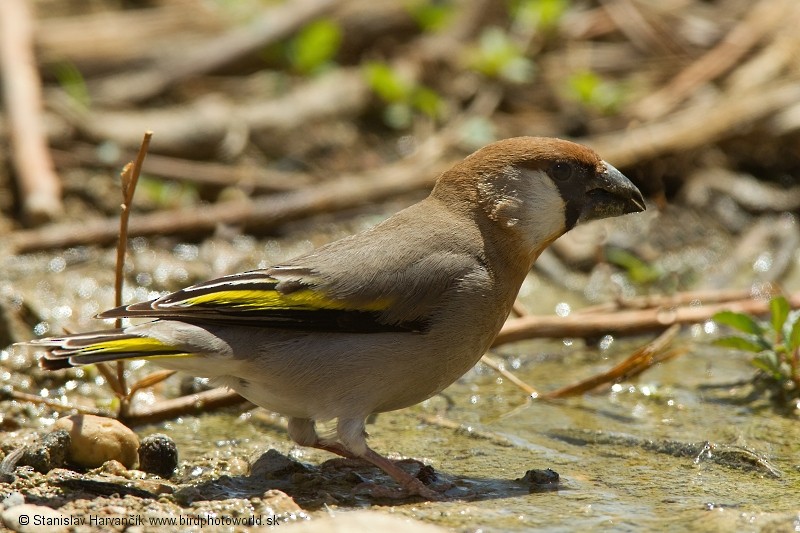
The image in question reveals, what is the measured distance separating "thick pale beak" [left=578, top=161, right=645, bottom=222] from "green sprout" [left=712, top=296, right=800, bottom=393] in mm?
773

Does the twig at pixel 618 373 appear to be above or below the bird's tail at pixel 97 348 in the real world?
below

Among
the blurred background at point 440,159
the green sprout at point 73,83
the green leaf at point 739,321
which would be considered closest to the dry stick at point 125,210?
the blurred background at point 440,159

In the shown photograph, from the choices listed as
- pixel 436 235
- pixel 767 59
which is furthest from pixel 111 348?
pixel 767 59

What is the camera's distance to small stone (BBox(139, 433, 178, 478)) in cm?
452

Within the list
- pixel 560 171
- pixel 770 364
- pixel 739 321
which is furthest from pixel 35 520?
pixel 770 364

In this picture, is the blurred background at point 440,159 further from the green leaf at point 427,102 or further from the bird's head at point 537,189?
the bird's head at point 537,189

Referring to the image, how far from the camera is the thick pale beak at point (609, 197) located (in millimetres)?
5148

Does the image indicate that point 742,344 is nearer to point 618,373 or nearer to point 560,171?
point 618,373

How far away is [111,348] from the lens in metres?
4.20

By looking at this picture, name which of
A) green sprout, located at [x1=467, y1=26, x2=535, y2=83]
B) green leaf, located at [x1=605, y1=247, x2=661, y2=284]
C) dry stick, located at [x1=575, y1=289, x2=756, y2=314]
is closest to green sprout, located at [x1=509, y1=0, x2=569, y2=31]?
green sprout, located at [x1=467, y1=26, x2=535, y2=83]

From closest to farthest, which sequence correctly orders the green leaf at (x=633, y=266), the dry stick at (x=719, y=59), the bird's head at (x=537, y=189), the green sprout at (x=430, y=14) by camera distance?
1. the bird's head at (x=537, y=189)
2. the green leaf at (x=633, y=266)
3. the dry stick at (x=719, y=59)
4. the green sprout at (x=430, y=14)

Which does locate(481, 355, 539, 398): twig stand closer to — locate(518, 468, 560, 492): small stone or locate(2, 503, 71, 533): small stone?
locate(518, 468, 560, 492): small stone

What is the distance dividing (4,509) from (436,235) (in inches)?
83.9

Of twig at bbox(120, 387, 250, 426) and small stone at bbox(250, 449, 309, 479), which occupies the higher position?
twig at bbox(120, 387, 250, 426)
